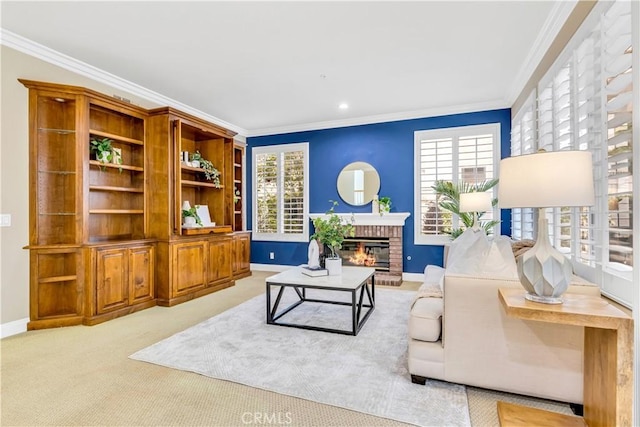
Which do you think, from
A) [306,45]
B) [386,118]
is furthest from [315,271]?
[386,118]

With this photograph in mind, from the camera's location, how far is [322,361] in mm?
2496

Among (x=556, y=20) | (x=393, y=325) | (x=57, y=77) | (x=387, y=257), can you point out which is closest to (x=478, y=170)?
(x=387, y=257)

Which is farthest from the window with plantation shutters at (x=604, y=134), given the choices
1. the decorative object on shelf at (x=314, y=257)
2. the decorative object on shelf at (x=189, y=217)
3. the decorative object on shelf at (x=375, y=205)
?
the decorative object on shelf at (x=189, y=217)

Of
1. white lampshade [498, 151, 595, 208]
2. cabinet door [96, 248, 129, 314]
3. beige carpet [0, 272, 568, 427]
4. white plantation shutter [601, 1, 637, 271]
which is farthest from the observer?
cabinet door [96, 248, 129, 314]

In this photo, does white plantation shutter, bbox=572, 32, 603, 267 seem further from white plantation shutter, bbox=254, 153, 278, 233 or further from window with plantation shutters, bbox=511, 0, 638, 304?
white plantation shutter, bbox=254, 153, 278, 233

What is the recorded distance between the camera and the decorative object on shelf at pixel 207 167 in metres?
4.80

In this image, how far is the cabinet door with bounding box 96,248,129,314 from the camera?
345 cm

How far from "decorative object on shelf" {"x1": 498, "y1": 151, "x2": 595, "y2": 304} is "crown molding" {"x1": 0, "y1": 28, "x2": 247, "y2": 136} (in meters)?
4.36

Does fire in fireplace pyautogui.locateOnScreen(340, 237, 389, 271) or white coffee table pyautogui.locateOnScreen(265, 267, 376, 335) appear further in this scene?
fire in fireplace pyautogui.locateOnScreen(340, 237, 389, 271)

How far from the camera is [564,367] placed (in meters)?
1.83

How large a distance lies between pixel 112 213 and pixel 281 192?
3.07 meters

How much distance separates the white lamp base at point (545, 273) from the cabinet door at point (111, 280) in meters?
3.88

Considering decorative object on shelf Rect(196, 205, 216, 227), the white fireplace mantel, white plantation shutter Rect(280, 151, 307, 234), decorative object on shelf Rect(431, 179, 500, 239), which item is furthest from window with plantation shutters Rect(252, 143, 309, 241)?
decorative object on shelf Rect(431, 179, 500, 239)

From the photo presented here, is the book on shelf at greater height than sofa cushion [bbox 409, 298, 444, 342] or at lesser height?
greater
